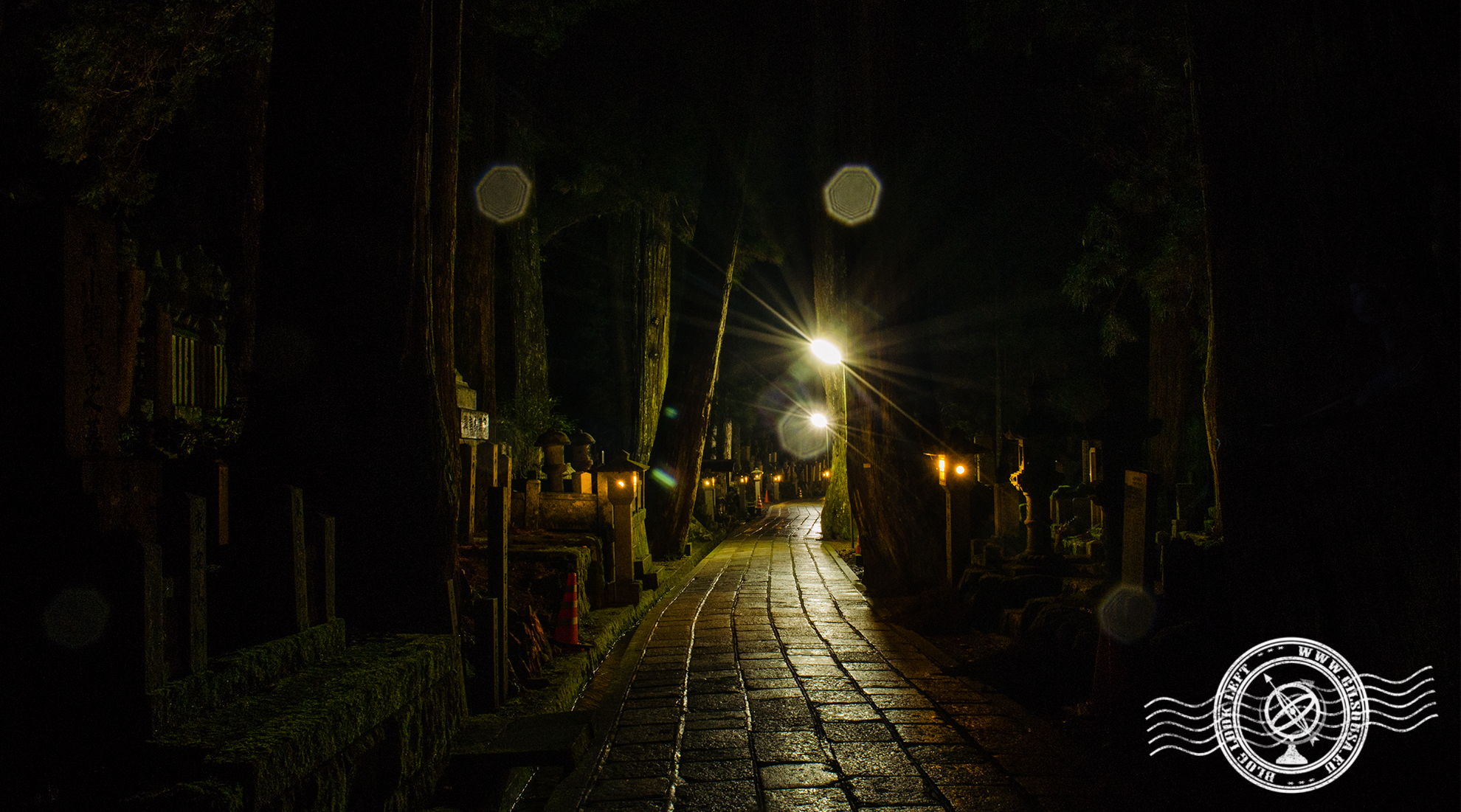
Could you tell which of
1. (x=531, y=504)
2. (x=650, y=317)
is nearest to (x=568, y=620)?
(x=531, y=504)

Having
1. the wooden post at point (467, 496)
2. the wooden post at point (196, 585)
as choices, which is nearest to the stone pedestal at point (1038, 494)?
the wooden post at point (467, 496)

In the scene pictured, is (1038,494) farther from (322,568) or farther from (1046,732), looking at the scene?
(322,568)

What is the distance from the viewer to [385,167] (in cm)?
577

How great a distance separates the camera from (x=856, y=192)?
1233cm

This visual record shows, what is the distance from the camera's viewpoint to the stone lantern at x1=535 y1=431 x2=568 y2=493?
1336 cm

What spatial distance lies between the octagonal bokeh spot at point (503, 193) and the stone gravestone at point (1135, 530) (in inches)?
488

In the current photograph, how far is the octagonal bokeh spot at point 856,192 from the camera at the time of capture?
12.3 m

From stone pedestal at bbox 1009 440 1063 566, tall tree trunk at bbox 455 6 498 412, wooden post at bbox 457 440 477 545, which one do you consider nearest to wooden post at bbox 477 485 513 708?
wooden post at bbox 457 440 477 545

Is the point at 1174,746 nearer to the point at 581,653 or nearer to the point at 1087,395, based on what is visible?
the point at 581,653

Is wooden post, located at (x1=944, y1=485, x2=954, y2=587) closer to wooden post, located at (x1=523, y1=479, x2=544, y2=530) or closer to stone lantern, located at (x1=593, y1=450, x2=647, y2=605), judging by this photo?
stone lantern, located at (x1=593, y1=450, x2=647, y2=605)

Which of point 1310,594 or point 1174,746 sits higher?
point 1310,594

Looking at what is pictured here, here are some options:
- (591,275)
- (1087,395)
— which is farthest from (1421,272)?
(591,275)

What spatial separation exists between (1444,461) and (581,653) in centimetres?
630

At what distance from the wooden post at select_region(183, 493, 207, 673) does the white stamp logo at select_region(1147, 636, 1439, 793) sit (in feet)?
14.7
